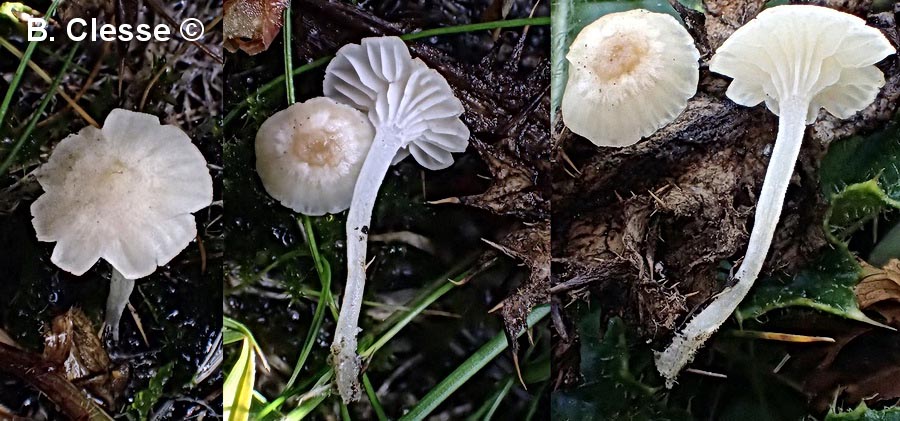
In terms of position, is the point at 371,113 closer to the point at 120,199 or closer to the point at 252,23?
the point at 252,23

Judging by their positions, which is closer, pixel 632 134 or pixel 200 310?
pixel 200 310

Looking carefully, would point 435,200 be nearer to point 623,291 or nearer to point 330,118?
point 330,118

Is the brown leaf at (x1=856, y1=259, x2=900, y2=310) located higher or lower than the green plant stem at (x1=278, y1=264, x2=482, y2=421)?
higher

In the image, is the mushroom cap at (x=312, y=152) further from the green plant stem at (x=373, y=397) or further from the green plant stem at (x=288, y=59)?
the green plant stem at (x=373, y=397)

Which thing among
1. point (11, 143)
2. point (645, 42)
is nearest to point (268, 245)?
point (11, 143)

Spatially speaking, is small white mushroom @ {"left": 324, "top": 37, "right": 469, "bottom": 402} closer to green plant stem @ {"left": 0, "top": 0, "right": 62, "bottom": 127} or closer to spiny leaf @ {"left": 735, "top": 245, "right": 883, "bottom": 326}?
green plant stem @ {"left": 0, "top": 0, "right": 62, "bottom": 127}

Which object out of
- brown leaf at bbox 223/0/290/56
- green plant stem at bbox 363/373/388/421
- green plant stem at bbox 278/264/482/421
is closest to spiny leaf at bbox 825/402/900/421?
green plant stem at bbox 278/264/482/421

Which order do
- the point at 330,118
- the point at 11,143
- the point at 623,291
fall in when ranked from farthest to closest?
1. the point at 623,291
2. the point at 330,118
3. the point at 11,143
